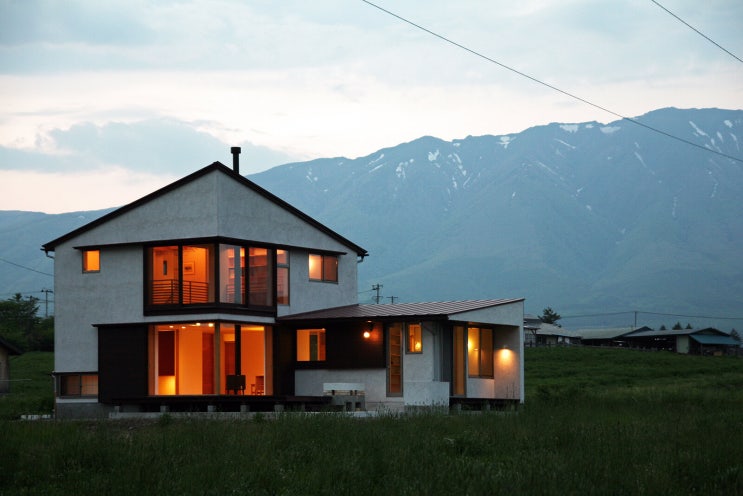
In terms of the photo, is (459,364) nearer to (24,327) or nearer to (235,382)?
(235,382)

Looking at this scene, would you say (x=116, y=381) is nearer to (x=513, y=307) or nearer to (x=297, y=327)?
(x=297, y=327)

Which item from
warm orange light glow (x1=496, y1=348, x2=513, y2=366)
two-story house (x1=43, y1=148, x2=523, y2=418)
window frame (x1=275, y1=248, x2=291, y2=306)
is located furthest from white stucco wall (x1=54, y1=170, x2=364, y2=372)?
warm orange light glow (x1=496, y1=348, x2=513, y2=366)

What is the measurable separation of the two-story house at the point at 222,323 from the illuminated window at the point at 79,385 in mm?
47

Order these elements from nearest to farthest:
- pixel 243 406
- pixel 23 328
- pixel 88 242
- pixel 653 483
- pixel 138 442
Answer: pixel 653 483 → pixel 138 442 → pixel 243 406 → pixel 88 242 → pixel 23 328

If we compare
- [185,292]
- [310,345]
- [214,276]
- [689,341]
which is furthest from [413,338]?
[689,341]

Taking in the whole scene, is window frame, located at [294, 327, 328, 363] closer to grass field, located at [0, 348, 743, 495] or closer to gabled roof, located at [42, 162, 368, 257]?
gabled roof, located at [42, 162, 368, 257]

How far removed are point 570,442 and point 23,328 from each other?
9182 cm

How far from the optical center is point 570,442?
21.4 meters

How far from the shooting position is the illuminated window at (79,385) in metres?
37.7

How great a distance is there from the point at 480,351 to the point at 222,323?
9355mm

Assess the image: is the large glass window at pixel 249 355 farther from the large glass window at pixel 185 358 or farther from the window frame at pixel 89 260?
the window frame at pixel 89 260

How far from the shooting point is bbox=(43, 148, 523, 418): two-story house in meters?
35.6

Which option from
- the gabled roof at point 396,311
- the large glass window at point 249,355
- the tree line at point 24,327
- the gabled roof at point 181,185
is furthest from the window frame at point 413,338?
the tree line at point 24,327

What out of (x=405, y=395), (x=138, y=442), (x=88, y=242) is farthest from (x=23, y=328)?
(x=138, y=442)
